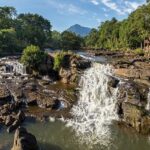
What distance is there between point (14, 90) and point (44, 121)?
12.3 metres

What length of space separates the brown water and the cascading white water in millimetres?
999

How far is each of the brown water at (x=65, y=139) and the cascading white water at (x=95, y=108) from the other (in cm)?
100

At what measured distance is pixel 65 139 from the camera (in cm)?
4094

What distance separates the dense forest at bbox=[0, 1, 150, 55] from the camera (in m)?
112

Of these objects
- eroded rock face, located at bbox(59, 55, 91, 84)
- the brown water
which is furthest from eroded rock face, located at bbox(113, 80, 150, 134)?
eroded rock face, located at bbox(59, 55, 91, 84)

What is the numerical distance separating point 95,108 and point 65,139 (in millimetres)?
12588

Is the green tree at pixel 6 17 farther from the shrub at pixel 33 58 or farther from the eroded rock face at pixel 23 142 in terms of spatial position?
the eroded rock face at pixel 23 142

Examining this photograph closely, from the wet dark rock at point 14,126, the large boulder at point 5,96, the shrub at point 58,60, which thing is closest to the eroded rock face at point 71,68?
the shrub at point 58,60

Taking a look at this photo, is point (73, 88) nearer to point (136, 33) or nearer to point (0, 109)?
point (0, 109)

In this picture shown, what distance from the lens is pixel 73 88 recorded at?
59.4 meters

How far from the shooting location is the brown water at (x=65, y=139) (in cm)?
3862

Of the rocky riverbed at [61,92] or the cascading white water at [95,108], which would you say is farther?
the rocky riverbed at [61,92]

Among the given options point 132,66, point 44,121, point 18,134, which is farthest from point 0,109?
point 132,66

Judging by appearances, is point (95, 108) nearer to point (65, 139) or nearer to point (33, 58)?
point (65, 139)
